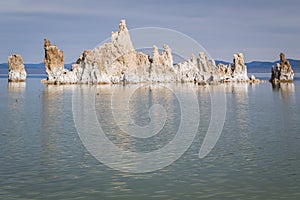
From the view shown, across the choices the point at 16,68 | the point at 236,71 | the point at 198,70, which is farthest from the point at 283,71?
the point at 16,68

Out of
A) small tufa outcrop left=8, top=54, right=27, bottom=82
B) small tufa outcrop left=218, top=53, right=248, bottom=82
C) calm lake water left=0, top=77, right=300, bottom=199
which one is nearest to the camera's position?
calm lake water left=0, top=77, right=300, bottom=199

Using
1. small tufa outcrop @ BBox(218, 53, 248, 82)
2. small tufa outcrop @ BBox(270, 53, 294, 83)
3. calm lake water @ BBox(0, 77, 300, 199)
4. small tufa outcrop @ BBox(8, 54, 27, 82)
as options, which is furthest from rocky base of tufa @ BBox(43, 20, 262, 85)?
calm lake water @ BBox(0, 77, 300, 199)

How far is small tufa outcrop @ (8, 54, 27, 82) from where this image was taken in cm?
17182

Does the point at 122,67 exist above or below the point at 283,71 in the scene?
above

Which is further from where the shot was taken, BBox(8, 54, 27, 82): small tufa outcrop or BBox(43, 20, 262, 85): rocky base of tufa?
BBox(8, 54, 27, 82): small tufa outcrop

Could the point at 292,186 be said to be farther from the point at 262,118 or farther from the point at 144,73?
the point at 144,73

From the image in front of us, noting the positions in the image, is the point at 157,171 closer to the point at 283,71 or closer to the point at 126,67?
the point at 126,67

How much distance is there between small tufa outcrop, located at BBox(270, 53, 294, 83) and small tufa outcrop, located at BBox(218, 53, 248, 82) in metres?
21.3

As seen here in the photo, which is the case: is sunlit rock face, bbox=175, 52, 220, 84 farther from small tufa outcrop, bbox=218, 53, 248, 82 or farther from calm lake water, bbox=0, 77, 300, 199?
calm lake water, bbox=0, 77, 300, 199

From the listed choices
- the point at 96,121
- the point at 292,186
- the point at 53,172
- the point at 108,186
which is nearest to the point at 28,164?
the point at 53,172

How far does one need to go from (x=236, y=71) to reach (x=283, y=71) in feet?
92.8

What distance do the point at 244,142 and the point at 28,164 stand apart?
14.1m

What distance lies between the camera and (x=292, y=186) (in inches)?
Result: 684

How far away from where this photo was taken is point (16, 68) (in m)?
175
